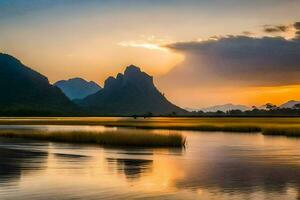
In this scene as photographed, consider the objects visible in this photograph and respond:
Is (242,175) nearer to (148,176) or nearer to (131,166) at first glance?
(148,176)

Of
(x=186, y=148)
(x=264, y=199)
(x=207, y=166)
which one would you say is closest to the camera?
(x=264, y=199)

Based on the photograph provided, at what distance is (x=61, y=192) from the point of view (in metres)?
27.2

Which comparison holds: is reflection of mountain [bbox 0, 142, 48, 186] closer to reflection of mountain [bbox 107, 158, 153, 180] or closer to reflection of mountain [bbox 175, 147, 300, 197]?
reflection of mountain [bbox 107, 158, 153, 180]

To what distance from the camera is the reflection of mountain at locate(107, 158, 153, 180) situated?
36.3m

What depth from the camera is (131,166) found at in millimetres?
41500

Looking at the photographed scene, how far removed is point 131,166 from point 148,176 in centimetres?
668

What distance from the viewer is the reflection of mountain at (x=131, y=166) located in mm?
36312

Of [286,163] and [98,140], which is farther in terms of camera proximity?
[98,140]

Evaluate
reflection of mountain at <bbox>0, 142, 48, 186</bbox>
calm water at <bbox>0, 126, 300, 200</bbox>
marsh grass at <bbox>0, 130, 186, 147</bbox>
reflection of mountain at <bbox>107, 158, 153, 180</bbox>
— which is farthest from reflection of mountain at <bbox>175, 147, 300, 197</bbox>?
marsh grass at <bbox>0, 130, 186, 147</bbox>

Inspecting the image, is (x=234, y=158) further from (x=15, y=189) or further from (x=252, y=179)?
(x=15, y=189)

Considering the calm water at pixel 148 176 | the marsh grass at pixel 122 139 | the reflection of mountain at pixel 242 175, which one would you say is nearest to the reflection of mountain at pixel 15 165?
the calm water at pixel 148 176

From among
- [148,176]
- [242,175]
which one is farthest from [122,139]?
[242,175]

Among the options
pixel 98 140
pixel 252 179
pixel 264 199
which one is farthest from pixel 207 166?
pixel 98 140

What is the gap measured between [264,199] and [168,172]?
43.0 feet
